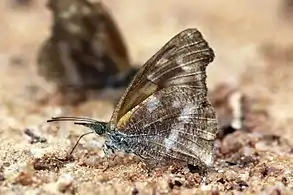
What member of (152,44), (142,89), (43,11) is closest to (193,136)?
(142,89)

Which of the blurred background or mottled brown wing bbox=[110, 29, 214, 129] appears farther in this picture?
the blurred background

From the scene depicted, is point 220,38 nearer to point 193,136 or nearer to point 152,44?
point 152,44

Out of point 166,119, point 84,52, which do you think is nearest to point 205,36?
point 84,52

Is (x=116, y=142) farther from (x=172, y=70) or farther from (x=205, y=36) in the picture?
(x=205, y=36)

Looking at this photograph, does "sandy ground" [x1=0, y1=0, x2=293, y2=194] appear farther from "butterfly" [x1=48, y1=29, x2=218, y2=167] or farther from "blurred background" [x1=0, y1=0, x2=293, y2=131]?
"butterfly" [x1=48, y1=29, x2=218, y2=167]

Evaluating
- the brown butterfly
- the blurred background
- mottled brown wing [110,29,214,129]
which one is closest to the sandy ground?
the blurred background

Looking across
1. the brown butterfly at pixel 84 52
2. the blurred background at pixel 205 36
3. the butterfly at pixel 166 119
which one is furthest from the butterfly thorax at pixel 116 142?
the brown butterfly at pixel 84 52

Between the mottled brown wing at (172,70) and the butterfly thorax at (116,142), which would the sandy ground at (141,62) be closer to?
the butterfly thorax at (116,142)
